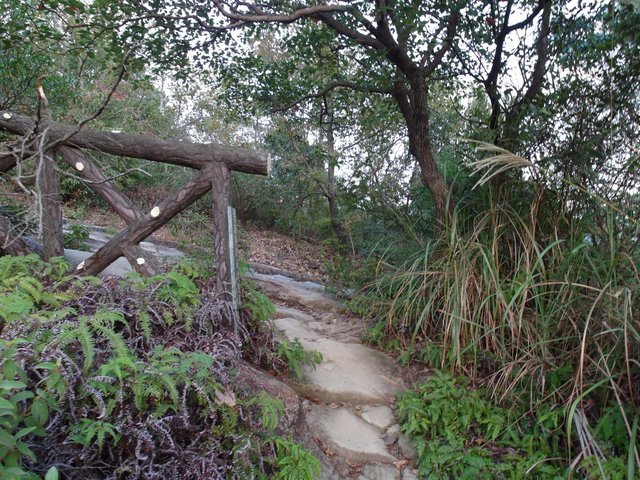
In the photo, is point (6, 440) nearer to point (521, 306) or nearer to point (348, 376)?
point (348, 376)

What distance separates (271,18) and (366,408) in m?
3.18

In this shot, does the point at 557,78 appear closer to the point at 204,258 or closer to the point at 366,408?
the point at 366,408

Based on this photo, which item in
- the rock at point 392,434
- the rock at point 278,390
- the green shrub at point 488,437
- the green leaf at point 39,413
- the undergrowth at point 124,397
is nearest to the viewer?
the green leaf at point 39,413

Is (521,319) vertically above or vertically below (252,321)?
above

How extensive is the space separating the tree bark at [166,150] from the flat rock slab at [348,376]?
1.59m

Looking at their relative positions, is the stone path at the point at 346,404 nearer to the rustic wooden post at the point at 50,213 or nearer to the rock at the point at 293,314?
the rock at the point at 293,314

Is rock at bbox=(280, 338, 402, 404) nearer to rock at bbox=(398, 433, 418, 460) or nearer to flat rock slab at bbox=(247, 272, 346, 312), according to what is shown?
rock at bbox=(398, 433, 418, 460)

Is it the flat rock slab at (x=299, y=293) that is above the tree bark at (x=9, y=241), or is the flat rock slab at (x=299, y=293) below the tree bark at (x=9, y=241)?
below

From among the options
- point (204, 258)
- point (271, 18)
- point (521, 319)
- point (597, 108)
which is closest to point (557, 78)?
point (597, 108)

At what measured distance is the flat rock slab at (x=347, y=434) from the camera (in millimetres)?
2936

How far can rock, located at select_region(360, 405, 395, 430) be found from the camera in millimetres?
3205

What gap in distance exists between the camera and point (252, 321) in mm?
3393

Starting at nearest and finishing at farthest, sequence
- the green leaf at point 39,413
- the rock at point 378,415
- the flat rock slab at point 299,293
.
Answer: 1. the green leaf at point 39,413
2. the rock at point 378,415
3. the flat rock slab at point 299,293

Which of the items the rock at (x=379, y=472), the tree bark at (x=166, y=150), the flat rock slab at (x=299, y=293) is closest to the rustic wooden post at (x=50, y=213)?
the tree bark at (x=166, y=150)
